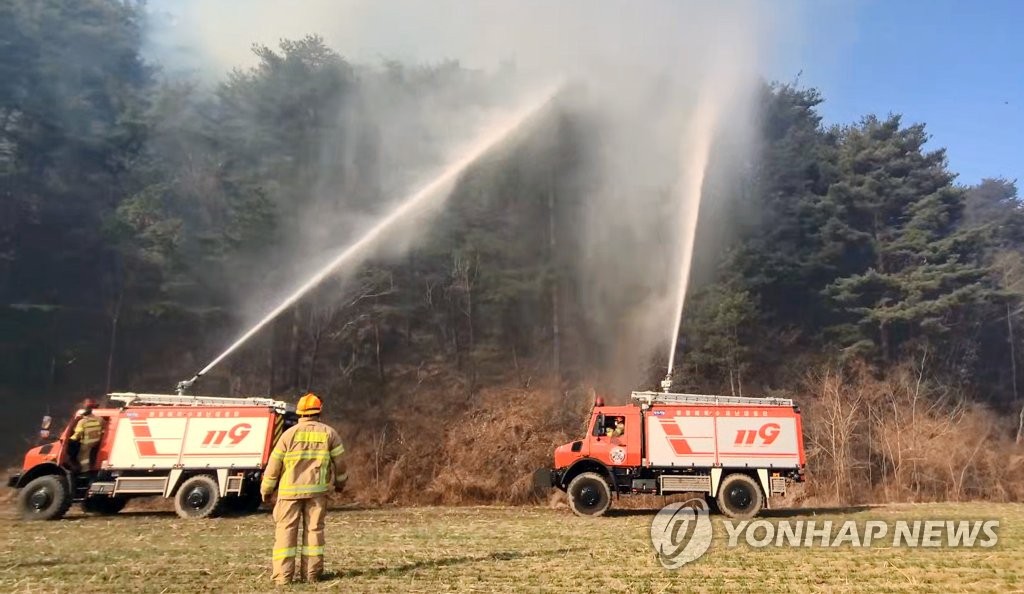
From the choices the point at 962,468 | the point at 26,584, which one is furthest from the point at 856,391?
the point at 26,584

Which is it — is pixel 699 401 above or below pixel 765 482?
above

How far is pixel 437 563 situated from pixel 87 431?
9.50 metres

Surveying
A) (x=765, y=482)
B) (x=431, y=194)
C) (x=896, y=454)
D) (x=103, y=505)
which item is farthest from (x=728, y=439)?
(x=431, y=194)

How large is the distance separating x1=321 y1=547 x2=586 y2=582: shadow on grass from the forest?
12.2m

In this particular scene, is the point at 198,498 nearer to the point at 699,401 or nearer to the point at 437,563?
the point at 437,563

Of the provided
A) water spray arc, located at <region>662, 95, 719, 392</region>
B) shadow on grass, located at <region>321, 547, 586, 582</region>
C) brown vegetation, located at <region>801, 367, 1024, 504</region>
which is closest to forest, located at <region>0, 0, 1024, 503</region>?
brown vegetation, located at <region>801, 367, 1024, 504</region>

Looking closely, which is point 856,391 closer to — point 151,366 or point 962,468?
point 962,468

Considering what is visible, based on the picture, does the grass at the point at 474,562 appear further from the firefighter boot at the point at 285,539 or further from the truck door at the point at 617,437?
the truck door at the point at 617,437

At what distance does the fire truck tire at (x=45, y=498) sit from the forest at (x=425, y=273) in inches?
336

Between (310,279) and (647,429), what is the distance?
48.1ft

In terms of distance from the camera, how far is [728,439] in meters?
13.8

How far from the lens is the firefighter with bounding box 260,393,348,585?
6406 mm

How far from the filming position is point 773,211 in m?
32.2

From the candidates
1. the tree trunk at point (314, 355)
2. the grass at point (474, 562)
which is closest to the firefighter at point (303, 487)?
the grass at point (474, 562)
